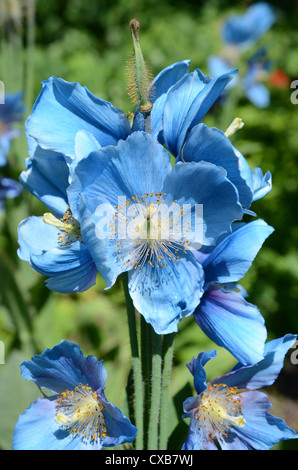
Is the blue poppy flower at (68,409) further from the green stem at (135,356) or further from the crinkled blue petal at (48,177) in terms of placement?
the crinkled blue petal at (48,177)

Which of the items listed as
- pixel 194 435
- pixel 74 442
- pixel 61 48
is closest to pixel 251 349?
pixel 194 435

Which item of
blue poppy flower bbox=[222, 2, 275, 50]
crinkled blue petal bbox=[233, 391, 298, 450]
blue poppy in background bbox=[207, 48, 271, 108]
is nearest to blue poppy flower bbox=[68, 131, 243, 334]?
crinkled blue petal bbox=[233, 391, 298, 450]

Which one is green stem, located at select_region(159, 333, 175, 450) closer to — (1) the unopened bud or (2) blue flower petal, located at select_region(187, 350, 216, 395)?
(2) blue flower petal, located at select_region(187, 350, 216, 395)

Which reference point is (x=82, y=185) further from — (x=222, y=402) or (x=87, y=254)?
(x=222, y=402)

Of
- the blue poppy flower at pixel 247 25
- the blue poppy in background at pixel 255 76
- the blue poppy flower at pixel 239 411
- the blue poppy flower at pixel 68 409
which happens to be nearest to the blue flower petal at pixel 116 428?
the blue poppy flower at pixel 68 409

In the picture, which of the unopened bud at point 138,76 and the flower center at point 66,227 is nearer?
the unopened bud at point 138,76

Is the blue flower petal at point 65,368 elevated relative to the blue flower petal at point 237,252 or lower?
lower
